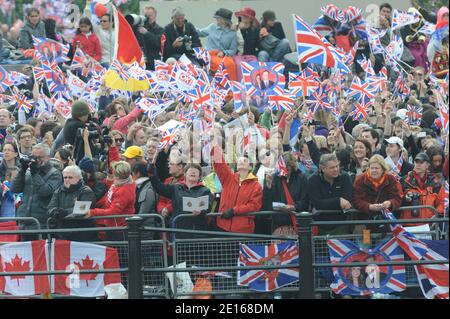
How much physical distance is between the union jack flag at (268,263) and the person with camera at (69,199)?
5.63 ft

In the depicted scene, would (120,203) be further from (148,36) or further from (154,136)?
(148,36)

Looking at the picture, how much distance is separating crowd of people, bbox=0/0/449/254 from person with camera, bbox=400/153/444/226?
0.04 ft

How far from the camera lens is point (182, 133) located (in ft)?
54.1

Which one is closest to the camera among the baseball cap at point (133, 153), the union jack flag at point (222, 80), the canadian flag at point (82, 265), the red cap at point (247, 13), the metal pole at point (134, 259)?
the metal pole at point (134, 259)

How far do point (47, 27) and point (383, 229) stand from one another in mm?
13062

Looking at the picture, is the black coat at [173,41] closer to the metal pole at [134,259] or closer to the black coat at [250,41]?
the black coat at [250,41]

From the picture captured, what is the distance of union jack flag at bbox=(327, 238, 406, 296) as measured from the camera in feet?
45.8

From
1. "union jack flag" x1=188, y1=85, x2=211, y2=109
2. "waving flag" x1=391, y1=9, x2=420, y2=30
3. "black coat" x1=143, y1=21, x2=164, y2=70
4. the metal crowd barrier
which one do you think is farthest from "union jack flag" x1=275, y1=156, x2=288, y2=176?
"black coat" x1=143, y1=21, x2=164, y2=70

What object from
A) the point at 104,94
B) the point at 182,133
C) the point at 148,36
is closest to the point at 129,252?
the point at 182,133

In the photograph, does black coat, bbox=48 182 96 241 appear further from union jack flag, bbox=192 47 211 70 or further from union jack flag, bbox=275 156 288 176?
union jack flag, bbox=192 47 211 70

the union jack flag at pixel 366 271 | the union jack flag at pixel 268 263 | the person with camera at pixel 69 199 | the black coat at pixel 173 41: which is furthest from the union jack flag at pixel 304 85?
the black coat at pixel 173 41

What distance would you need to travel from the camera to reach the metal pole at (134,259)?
13750 millimetres

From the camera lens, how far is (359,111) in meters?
19.9

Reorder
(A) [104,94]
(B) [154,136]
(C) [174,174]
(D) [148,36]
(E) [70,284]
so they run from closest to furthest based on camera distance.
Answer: (E) [70,284] < (C) [174,174] < (B) [154,136] < (A) [104,94] < (D) [148,36]
